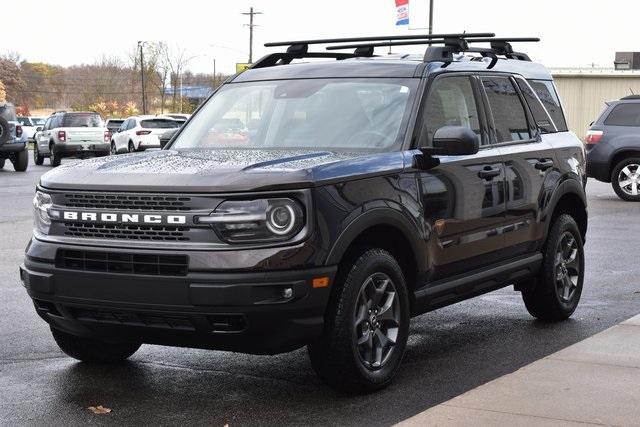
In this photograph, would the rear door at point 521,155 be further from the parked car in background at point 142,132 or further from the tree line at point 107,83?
the tree line at point 107,83

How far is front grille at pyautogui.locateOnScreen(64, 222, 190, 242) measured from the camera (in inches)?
216

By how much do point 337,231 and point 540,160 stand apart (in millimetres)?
2663

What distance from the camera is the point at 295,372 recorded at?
6.58 m

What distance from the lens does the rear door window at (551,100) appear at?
27.1 feet

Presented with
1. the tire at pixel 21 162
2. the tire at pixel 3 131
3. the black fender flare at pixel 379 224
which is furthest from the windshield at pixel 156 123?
the black fender flare at pixel 379 224

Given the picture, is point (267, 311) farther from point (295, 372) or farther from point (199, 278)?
point (295, 372)

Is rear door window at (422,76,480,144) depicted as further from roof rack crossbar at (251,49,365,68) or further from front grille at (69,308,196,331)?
front grille at (69,308,196,331)

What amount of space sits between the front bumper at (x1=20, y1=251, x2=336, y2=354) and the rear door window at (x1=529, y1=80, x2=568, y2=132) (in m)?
3.32

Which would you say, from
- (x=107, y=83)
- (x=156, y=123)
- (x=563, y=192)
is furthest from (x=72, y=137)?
(x=107, y=83)

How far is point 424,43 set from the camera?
7.89 meters

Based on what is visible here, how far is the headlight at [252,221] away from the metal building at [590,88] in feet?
197

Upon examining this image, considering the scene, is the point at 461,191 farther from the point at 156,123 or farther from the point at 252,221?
the point at 156,123

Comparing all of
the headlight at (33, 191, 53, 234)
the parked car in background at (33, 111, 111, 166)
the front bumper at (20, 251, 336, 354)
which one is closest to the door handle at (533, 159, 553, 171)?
the front bumper at (20, 251, 336, 354)

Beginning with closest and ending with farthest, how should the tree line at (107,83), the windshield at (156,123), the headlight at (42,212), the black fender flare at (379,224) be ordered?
the black fender flare at (379,224) < the headlight at (42,212) < the windshield at (156,123) < the tree line at (107,83)
